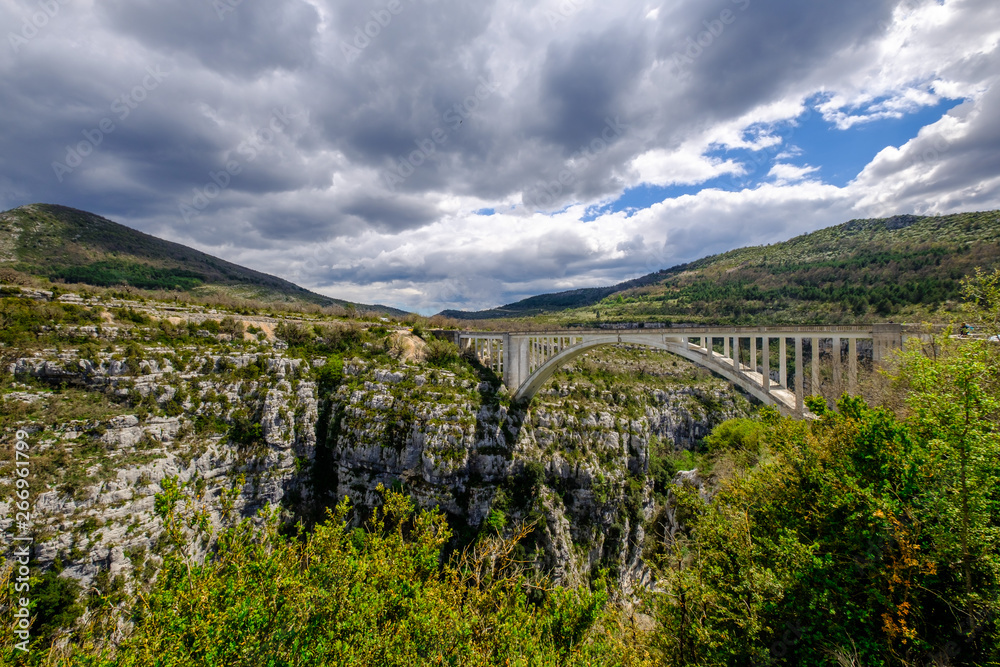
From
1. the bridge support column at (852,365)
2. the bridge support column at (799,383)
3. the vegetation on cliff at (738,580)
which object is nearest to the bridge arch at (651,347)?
the bridge support column at (799,383)

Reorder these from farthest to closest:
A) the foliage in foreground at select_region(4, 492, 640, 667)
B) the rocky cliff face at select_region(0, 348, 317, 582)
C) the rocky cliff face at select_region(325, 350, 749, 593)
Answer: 1. the rocky cliff face at select_region(325, 350, 749, 593)
2. the rocky cliff face at select_region(0, 348, 317, 582)
3. the foliage in foreground at select_region(4, 492, 640, 667)

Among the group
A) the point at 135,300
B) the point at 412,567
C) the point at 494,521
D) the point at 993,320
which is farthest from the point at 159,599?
the point at 135,300

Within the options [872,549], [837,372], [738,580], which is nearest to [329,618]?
[738,580]

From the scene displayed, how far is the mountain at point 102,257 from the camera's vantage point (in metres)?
75.5

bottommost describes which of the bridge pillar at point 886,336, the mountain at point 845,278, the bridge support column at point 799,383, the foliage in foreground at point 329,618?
the foliage in foreground at point 329,618

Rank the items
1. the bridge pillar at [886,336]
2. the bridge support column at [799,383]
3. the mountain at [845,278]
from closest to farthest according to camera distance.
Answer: the bridge pillar at [886,336] < the bridge support column at [799,383] < the mountain at [845,278]

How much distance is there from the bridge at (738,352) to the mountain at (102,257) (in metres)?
36.8

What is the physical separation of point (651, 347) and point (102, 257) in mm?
130217

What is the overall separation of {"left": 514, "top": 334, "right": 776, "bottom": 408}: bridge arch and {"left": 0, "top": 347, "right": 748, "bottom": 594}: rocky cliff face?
302 centimetres

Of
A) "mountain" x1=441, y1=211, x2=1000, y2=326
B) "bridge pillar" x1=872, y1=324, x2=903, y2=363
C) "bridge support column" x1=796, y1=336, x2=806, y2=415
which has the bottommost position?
"bridge support column" x1=796, y1=336, x2=806, y2=415

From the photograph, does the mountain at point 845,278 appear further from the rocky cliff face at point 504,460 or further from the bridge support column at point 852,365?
the rocky cliff face at point 504,460

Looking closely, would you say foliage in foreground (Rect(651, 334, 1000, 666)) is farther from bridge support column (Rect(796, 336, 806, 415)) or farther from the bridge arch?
the bridge arch

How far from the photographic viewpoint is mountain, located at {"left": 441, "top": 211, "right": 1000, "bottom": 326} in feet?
149

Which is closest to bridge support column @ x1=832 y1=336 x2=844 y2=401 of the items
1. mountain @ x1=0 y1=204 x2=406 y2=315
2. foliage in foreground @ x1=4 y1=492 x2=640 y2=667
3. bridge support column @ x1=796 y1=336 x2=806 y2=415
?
bridge support column @ x1=796 y1=336 x2=806 y2=415
